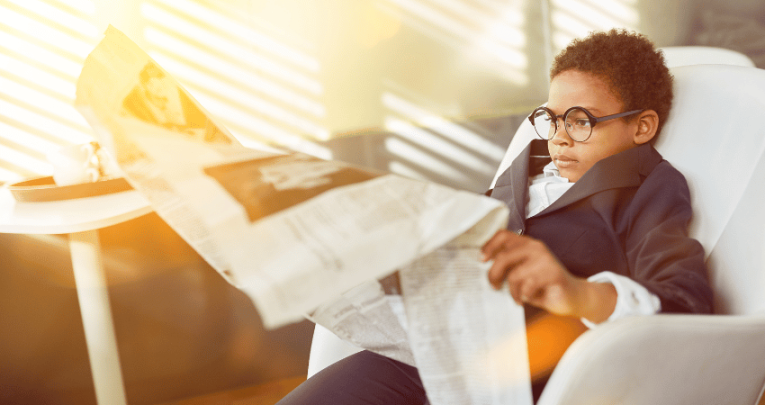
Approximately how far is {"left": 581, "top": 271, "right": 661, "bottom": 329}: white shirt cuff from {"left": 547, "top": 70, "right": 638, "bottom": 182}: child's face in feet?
1.02

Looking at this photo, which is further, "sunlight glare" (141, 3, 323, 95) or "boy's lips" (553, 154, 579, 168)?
"sunlight glare" (141, 3, 323, 95)

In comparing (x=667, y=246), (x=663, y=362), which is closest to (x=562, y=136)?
(x=667, y=246)

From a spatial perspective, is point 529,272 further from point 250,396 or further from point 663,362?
point 250,396

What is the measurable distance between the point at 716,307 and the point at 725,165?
0.20 m

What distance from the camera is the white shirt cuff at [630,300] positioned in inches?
18.1

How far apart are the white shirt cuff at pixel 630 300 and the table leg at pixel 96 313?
87 centimetres

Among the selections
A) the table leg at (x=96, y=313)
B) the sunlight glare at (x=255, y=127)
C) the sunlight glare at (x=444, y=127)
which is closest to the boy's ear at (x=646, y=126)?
the sunlight glare at (x=444, y=127)

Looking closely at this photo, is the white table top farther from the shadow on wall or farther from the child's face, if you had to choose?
the child's face

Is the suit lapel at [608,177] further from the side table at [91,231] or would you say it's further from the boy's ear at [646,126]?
the side table at [91,231]

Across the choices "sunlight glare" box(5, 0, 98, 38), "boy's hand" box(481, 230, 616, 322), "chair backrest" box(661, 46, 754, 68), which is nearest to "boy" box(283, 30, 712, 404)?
"boy's hand" box(481, 230, 616, 322)

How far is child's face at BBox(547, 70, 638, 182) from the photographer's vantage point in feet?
2.35

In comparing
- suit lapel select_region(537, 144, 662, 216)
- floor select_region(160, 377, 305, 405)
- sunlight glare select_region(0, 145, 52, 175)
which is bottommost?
floor select_region(160, 377, 305, 405)

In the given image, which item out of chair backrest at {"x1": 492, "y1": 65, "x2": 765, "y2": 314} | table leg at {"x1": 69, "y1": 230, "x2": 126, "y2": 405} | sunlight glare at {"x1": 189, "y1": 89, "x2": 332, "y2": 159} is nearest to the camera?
chair backrest at {"x1": 492, "y1": 65, "x2": 765, "y2": 314}

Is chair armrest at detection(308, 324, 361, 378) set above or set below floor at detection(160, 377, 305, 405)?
above
